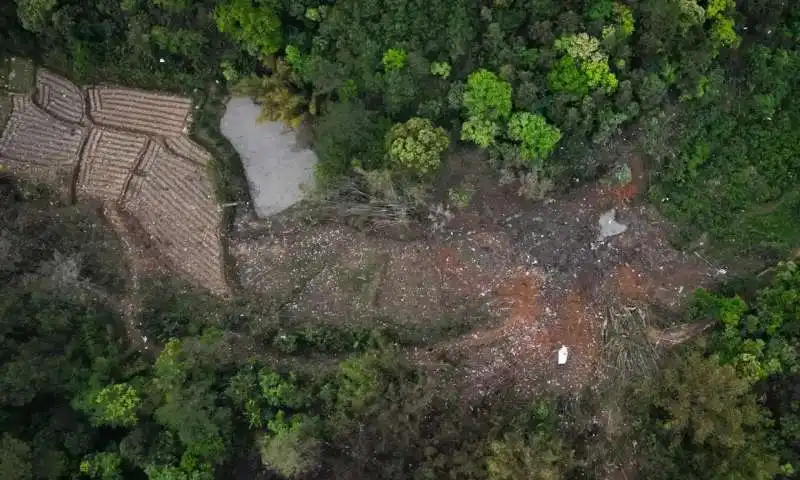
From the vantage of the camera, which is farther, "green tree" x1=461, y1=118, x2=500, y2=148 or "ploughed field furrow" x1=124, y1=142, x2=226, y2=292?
"ploughed field furrow" x1=124, y1=142, x2=226, y2=292

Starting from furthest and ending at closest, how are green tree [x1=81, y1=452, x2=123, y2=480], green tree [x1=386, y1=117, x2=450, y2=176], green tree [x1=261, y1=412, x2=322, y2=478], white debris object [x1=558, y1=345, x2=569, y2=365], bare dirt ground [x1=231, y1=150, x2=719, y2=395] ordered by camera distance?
bare dirt ground [x1=231, y1=150, x2=719, y2=395] < white debris object [x1=558, y1=345, x2=569, y2=365] < green tree [x1=386, y1=117, x2=450, y2=176] < green tree [x1=81, y1=452, x2=123, y2=480] < green tree [x1=261, y1=412, x2=322, y2=478]

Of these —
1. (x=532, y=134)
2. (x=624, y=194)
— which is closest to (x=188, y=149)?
(x=532, y=134)

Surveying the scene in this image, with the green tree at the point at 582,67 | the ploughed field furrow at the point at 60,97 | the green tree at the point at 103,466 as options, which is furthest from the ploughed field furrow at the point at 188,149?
the green tree at the point at 582,67

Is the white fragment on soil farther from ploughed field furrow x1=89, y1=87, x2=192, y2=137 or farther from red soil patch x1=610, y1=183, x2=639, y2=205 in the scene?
ploughed field furrow x1=89, y1=87, x2=192, y2=137

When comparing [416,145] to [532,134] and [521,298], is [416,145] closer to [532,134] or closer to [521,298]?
[532,134]

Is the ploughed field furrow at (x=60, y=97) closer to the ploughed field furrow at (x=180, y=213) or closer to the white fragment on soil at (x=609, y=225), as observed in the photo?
the ploughed field furrow at (x=180, y=213)

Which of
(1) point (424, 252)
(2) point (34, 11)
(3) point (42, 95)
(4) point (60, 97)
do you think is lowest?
(1) point (424, 252)

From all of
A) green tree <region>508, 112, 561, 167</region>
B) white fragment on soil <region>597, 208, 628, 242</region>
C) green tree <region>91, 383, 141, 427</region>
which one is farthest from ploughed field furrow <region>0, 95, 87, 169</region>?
white fragment on soil <region>597, 208, 628, 242</region>
